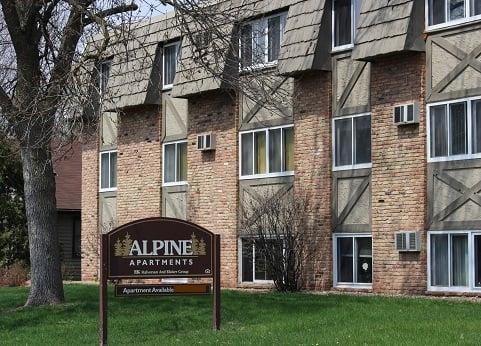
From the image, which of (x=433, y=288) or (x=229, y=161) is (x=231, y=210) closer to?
(x=229, y=161)

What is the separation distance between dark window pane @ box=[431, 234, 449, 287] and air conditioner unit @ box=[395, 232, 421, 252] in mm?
353

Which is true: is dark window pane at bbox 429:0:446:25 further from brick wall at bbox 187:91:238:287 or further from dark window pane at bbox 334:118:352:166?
brick wall at bbox 187:91:238:287

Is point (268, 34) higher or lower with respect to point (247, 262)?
higher

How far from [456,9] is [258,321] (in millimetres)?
8714

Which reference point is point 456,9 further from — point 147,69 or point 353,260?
point 147,69

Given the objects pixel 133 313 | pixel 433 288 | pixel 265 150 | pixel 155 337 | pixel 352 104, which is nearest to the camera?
pixel 155 337

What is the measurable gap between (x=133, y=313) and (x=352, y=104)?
810cm

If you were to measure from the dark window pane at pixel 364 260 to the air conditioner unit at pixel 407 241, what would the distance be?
124 cm

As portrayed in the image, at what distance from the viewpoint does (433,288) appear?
22641mm

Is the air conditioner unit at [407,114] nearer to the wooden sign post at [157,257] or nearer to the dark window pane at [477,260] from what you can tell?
the dark window pane at [477,260]

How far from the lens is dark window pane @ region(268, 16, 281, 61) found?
86.8ft

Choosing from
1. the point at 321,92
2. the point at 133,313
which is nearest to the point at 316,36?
the point at 321,92

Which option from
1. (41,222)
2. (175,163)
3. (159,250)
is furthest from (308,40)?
(159,250)

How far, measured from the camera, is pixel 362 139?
2427cm
